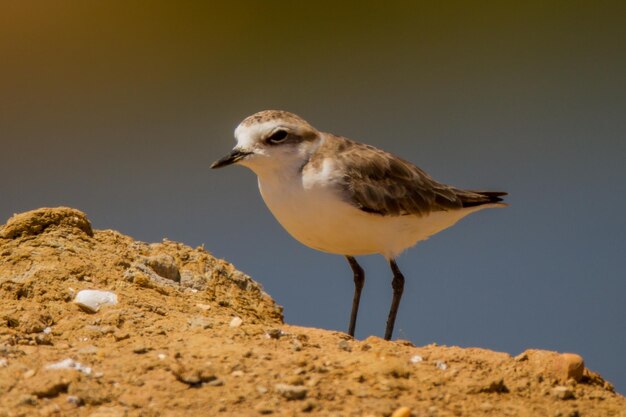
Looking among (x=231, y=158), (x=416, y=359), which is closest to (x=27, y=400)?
(x=416, y=359)

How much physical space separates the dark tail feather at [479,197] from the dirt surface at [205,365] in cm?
268

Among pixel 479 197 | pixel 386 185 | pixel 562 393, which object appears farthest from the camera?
pixel 479 197

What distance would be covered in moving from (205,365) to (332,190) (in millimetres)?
2717

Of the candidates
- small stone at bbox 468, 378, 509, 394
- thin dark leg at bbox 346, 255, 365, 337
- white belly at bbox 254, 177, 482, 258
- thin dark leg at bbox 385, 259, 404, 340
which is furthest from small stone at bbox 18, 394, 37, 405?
thin dark leg at bbox 346, 255, 365, 337

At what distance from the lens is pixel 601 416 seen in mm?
6117

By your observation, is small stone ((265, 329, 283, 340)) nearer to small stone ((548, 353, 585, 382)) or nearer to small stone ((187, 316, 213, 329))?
small stone ((187, 316, 213, 329))

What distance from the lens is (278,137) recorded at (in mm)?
8320

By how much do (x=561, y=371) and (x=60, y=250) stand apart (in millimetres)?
4597

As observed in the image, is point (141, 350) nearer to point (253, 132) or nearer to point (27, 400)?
point (27, 400)

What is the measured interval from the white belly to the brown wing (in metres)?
0.11

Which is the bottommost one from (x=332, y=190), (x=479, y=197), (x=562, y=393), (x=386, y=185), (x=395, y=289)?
(x=562, y=393)

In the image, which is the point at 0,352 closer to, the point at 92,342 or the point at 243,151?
the point at 92,342

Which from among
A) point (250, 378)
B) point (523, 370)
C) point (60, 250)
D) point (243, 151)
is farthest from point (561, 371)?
point (60, 250)

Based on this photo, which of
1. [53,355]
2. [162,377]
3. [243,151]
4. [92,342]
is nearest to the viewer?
[162,377]
